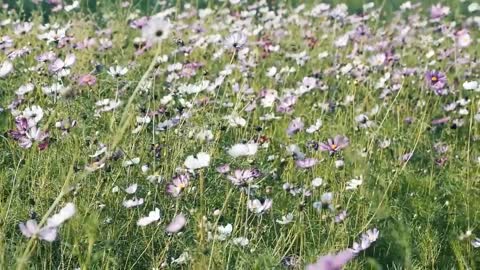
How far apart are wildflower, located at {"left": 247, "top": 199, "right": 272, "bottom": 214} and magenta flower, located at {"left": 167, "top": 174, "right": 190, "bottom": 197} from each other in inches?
6.1

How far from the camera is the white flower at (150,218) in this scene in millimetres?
1735

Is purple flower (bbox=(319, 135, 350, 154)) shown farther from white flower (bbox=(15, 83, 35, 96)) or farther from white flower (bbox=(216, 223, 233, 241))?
white flower (bbox=(15, 83, 35, 96))

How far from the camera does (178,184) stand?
182 cm

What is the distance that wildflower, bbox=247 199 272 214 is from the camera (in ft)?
5.79

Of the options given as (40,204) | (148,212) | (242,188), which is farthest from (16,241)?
(242,188)

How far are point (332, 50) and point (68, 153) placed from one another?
6.25ft

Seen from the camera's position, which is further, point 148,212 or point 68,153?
point 68,153

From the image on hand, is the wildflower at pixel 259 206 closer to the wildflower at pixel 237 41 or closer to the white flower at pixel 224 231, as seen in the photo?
the white flower at pixel 224 231

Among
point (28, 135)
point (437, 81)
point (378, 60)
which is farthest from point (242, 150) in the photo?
point (378, 60)

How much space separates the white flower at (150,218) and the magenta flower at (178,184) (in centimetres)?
6

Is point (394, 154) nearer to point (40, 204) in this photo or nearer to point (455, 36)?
point (40, 204)

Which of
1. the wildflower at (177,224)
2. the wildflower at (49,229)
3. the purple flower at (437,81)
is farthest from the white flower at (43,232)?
the purple flower at (437,81)

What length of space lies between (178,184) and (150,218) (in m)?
0.11

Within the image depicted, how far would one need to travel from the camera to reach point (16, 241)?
1.70 meters
